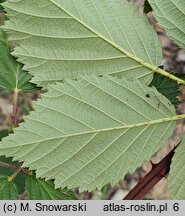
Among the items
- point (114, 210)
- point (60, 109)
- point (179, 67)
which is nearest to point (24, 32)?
point (60, 109)

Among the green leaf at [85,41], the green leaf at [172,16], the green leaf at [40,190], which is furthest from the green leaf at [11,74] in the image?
the green leaf at [172,16]

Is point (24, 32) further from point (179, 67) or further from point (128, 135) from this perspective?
point (179, 67)

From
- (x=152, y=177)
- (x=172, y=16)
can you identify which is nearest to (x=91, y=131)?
(x=152, y=177)

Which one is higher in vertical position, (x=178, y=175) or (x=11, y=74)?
(x=11, y=74)

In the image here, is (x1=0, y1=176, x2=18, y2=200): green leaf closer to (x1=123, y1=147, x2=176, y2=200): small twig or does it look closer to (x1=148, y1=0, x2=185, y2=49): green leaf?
(x1=123, y1=147, x2=176, y2=200): small twig

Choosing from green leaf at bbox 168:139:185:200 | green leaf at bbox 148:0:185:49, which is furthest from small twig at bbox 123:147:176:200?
green leaf at bbox 148:0:185:49

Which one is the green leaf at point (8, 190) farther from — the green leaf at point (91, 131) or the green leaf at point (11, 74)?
the green leaf at point (11, 74)

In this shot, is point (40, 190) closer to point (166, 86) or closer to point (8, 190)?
point (8, 190)
